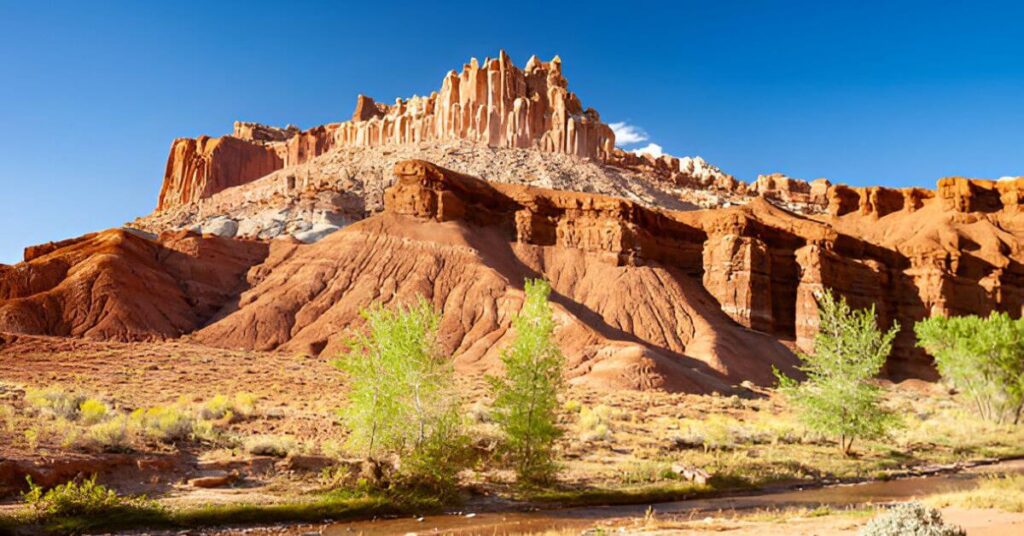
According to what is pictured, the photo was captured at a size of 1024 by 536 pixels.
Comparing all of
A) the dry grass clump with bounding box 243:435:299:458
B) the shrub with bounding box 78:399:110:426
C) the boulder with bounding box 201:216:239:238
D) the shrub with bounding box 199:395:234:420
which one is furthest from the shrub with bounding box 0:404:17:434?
the boulder with bounding box 201:216:239:238

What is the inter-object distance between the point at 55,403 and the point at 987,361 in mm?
42950

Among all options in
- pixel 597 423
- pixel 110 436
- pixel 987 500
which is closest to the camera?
pixel 987 500

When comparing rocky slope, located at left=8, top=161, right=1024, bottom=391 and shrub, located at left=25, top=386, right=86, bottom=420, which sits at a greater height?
rocky slope, located at left=8, top=161, right=1024, bottom=391

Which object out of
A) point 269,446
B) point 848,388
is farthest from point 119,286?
point 848,388

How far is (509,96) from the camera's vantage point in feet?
453

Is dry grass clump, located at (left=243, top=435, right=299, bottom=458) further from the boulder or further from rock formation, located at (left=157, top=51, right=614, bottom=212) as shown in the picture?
rock formation, located at (left=157, top=51, right=614, bottom=212)

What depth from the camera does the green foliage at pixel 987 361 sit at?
36.6 m

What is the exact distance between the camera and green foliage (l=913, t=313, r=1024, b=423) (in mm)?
36625

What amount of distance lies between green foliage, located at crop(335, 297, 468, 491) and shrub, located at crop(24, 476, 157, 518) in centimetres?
599

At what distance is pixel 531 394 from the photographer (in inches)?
896

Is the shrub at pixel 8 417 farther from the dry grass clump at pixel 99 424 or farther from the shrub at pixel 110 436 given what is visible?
the shrub at pixel 110 436

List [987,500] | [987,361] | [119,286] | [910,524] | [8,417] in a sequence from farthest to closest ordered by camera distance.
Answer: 1. [119,286]
2. [987,361]
3. [8,417]
4. [987,500]
5. [910,524]

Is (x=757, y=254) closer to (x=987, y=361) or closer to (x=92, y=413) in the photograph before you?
(x=987, y=361)

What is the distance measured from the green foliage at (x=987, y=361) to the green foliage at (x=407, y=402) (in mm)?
29887
